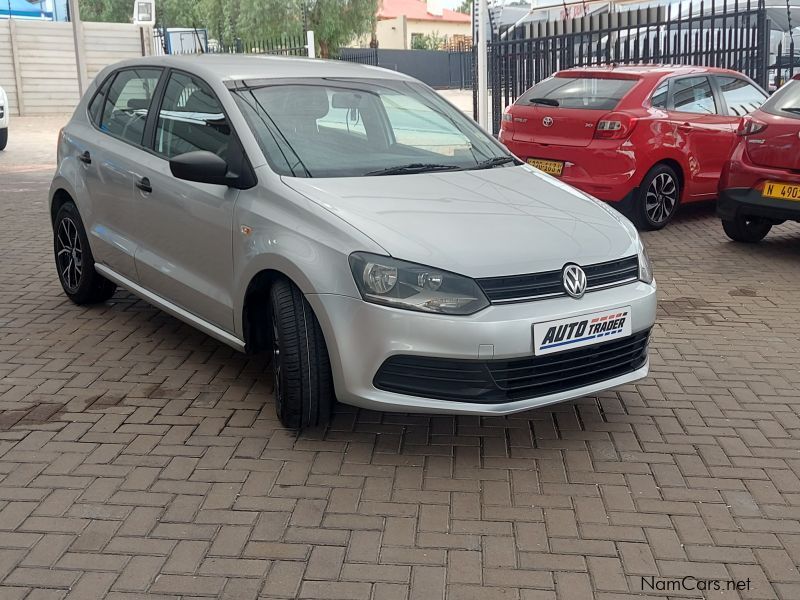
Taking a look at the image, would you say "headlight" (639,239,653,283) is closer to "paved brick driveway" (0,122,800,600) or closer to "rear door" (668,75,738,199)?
"paved brick driveway" (0,122,800,600)

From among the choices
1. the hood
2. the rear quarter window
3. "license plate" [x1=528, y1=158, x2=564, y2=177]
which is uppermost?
the rear quarter window

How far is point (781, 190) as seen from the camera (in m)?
7.59

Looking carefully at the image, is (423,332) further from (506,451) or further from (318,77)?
(318,77)

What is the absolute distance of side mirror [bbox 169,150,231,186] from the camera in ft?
14.0

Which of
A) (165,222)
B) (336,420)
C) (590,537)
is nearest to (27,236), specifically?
(165,222)

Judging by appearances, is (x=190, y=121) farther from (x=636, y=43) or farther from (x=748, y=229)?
(x=636, y=43)

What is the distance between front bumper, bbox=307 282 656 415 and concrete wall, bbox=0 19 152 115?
82.2 ft

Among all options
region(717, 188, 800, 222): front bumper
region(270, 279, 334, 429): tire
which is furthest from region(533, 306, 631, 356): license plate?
region(717, 188, 800, 222): front bumper

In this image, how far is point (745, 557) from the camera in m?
3.24

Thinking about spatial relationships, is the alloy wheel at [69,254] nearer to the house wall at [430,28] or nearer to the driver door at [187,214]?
the driver door at [187,214]

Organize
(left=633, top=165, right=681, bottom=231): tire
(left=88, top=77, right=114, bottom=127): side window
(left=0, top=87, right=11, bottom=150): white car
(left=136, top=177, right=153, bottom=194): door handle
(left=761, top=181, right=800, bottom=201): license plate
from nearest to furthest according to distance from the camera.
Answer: (left=136, top=177, right=153, bottom=194): door handle
(left=88, top=77, right=114, bottom=127): side window
(left=761, top=181, right=800, bottom=201): license plate
(left=633, top=165, right=681, bottom=231): tire
(left=0, top=87, right=11, bottom=150): white car

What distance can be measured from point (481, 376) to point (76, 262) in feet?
11.5

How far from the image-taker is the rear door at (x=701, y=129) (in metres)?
9.07

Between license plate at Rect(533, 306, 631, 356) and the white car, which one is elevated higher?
the white car
